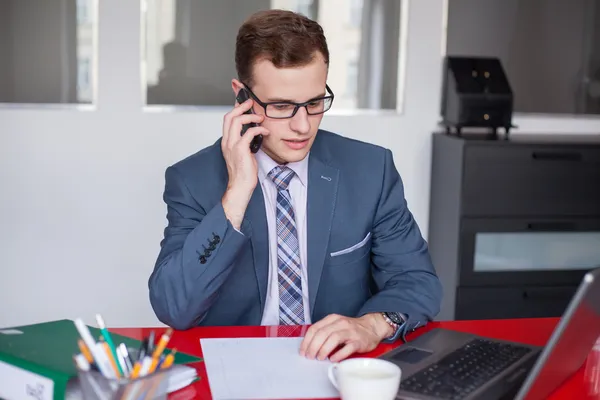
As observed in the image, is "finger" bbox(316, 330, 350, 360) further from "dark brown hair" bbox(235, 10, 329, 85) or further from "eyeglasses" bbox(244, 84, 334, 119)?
"dark brown hair" bbox(235, 10, 329, 85)

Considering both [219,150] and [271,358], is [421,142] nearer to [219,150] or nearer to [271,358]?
[219,150]

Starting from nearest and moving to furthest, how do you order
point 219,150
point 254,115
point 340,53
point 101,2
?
point 254,115 → point 219,150 → point 101,2 → point 340,53

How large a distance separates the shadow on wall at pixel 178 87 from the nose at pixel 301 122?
190 cm

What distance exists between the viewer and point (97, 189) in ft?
12.3

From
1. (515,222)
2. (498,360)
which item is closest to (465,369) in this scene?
(498,360)

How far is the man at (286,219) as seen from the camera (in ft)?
6.16

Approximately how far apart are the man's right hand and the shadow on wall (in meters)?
1.81

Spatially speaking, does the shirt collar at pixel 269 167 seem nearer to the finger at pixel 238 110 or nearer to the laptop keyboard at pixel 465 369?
the finger at pixel 238 110

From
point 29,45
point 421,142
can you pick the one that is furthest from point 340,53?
point 29,45

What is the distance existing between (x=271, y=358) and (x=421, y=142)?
2.56 meters

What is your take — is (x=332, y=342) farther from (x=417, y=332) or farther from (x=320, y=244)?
(x=320, y=244)

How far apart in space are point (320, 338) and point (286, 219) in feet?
1.91

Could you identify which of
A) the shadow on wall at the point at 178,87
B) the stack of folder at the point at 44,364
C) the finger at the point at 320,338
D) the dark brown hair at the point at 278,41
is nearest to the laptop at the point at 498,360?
the finger at the point at 320,338

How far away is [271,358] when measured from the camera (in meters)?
1.57
